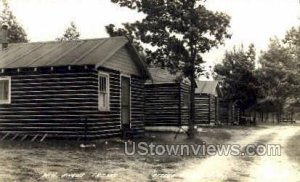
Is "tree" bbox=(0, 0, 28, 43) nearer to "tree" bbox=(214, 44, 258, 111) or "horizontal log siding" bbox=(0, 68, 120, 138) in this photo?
"tree" bbox=(214, 44, 258, 111)

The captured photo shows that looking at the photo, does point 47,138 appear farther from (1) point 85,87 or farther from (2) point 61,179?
(2) point 61,179

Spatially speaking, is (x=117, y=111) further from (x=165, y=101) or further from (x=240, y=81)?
(x=240, y=81)

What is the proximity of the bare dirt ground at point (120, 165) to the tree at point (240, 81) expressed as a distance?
36757 millimetres

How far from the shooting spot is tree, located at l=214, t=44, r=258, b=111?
56906 mm

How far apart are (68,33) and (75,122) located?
5907 centimetres

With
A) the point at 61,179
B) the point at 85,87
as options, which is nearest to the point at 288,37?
the point at 85,87

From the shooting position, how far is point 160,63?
2828 centimetres

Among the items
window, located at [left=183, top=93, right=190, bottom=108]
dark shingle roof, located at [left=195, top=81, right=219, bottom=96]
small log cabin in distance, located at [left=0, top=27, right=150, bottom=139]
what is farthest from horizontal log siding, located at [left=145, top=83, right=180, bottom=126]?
small log cabin in distance, located at [left=0, top=27, right=150, bottom=139]

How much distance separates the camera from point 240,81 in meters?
57.0

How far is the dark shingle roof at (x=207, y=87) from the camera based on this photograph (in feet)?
151

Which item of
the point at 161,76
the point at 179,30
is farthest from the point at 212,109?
the point at 179,30

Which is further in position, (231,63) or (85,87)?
(231,63)

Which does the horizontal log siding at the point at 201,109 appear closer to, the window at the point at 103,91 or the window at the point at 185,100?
the window at the point at 185,100

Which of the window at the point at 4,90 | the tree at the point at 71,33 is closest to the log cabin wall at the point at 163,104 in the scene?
the window at the point at 4,90
